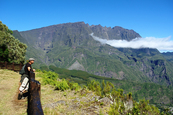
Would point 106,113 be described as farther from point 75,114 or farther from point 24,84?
point 24,84

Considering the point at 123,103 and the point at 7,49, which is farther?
the point at 7,49

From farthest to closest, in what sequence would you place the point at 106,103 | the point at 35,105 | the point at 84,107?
1. the point at 106,103
2. the point at 84,107
3. the point at 35,105

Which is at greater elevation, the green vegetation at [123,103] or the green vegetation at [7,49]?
the green vegetation at [7,49]

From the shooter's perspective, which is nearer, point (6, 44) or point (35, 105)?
point (35, 105)

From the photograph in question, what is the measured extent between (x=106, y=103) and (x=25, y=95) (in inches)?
249

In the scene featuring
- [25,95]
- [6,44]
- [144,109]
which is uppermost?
[6,44]

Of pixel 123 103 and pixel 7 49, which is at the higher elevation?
pixel 7 49

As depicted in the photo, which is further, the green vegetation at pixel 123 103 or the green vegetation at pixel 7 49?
the green vegetation at pixel 7 49

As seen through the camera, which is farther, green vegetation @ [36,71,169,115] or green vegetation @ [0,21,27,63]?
green vegetation @ [0,21,27,63]

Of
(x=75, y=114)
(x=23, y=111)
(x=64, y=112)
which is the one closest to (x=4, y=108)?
(x=23, y=111)

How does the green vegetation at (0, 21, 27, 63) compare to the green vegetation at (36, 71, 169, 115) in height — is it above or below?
above

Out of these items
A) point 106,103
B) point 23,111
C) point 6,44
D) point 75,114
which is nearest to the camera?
point 23,111

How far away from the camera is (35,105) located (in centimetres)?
324

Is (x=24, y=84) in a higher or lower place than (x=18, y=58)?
lower
